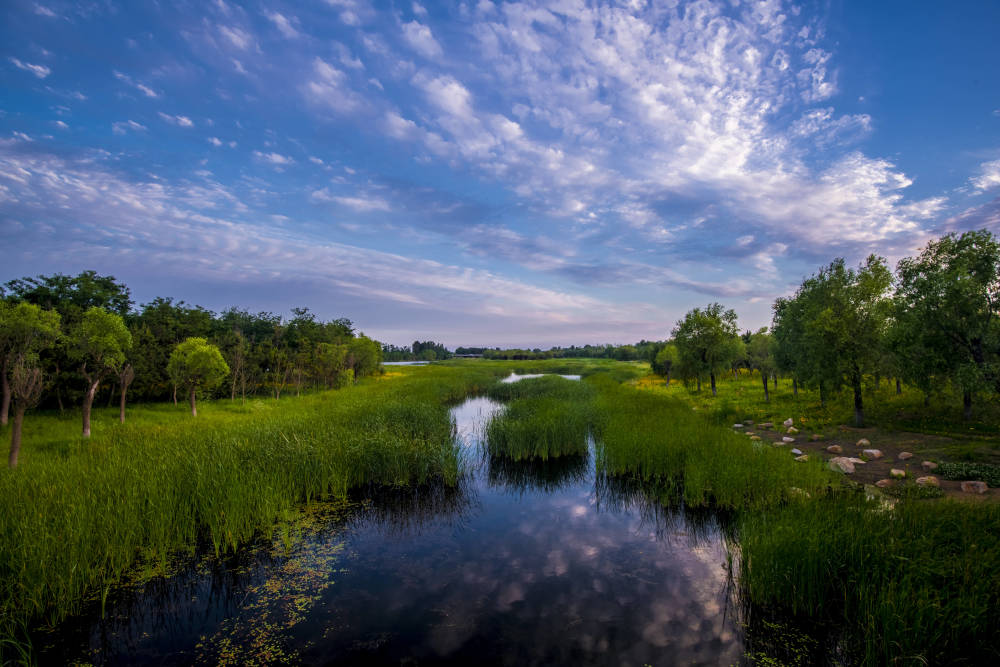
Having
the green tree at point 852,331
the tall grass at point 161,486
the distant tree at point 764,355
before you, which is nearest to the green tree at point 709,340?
the distant tree at point 764,355

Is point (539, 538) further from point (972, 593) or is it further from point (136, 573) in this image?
point (136, 573)

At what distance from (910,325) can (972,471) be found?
8023 mm

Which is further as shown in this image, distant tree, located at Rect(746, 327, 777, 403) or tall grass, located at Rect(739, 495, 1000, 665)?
distant tree, located at Rect(746, 327, 777, 403)

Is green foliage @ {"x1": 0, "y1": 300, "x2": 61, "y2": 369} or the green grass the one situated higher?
green foliage @ {"x1": 0, "y1": 300, "x2": 61, "y2": 369}

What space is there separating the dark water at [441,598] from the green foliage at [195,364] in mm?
16868

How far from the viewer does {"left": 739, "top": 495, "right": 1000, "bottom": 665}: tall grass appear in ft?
16.2

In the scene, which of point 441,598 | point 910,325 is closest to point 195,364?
point 441,598

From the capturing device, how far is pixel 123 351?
23.4m

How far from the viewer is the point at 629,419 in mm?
19266

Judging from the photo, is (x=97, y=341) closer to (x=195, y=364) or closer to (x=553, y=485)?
(x=195, y=364)

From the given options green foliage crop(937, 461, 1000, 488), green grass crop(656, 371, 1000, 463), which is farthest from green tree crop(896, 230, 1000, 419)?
green foliage crop(937, 461, 1000, 488)

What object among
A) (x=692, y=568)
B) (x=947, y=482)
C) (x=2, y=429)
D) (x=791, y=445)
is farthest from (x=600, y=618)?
(x=2, y=429)

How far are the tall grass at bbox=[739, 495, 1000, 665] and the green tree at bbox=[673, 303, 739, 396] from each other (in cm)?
3035

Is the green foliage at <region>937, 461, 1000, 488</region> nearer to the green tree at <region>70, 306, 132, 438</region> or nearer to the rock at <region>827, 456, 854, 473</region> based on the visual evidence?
the rock at <region>827, 456, 854, 473</region>
